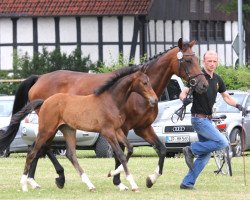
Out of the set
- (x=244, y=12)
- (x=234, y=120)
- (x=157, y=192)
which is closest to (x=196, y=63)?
(x=157, y=192)

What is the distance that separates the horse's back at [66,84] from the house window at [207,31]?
38971 millimetres

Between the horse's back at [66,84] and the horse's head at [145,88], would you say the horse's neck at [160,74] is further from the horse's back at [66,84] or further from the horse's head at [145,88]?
the horse's back at [66,84]

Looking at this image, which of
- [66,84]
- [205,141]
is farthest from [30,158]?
[205,141]

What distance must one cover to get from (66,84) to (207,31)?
4206cm

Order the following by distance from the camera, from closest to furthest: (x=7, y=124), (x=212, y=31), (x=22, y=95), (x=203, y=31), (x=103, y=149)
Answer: (x=22, y=95), (x=103, y=149), (x=7, y=124), (x=203, y=31), (x=212, y=31)

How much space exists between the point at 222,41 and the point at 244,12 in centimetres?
587

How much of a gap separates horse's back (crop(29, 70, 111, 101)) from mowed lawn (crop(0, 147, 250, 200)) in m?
1.47

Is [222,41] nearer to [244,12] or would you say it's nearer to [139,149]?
[244,12]

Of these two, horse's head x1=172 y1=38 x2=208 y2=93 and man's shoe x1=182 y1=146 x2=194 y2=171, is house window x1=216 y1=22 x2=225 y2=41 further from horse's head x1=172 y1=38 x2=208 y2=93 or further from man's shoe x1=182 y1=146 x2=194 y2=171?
man's shoe x1=182 y1=146 x2=194 y2=171

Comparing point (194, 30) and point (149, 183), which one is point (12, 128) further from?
point (194, 30)

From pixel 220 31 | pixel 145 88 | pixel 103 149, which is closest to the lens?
pixel 145 88

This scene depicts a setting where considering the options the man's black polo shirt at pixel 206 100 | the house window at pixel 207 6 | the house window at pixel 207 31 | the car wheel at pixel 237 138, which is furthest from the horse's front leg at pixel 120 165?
the house window at pixel 207 6

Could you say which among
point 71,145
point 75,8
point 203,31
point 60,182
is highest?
point 75,8

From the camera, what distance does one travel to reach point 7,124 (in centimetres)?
3192
